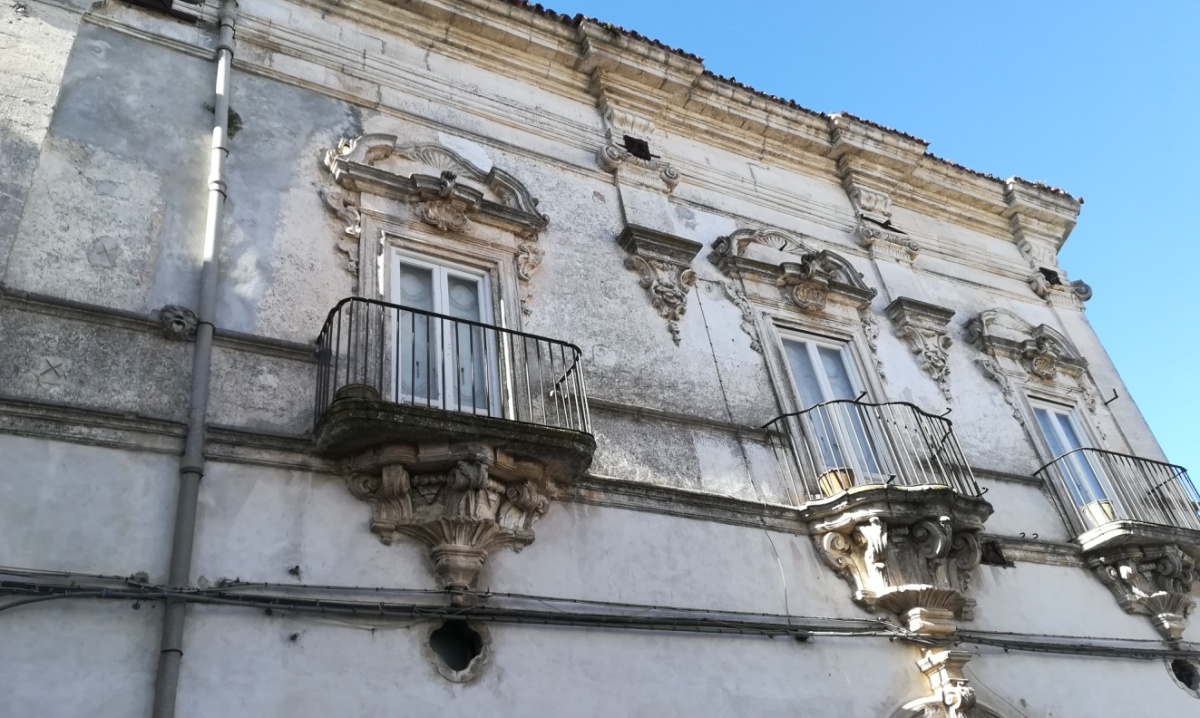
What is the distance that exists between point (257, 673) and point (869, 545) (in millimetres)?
4397

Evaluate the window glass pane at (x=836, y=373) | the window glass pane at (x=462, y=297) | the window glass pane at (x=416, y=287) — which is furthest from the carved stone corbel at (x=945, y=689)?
the window glass pane at (x=416, y=287)

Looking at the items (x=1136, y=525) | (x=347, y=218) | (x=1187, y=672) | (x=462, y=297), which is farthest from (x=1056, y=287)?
(x=347, y=218)

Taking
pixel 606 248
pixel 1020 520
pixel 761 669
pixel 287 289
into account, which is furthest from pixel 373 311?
pixel 1020 520

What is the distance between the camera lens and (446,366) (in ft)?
20.9

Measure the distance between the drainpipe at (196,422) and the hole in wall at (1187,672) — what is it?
27.3ft

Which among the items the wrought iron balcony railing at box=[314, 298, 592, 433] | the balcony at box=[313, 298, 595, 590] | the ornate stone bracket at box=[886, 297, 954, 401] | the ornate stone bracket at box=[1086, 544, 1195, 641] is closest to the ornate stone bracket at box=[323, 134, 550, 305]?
the wrought iron balcony railing at box=[314, 298, 592, 433]

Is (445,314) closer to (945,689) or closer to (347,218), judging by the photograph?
(347,218)

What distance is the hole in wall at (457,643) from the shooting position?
17.3 feet

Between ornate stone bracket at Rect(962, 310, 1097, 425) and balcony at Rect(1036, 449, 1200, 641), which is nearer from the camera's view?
balcony at Rect(1036, 449, 1200, 641)

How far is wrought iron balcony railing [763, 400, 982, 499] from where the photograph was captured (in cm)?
745

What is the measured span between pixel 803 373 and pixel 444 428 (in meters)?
4.19

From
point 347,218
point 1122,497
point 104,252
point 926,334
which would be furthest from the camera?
point 926,334

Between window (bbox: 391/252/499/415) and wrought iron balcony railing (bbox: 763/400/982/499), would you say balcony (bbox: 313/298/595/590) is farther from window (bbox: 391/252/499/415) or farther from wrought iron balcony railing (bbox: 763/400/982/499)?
wrought iron balcony railing (bbox: 763/400/982/499)

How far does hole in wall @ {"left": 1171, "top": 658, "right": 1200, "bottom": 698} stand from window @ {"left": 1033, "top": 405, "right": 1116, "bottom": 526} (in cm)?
136
